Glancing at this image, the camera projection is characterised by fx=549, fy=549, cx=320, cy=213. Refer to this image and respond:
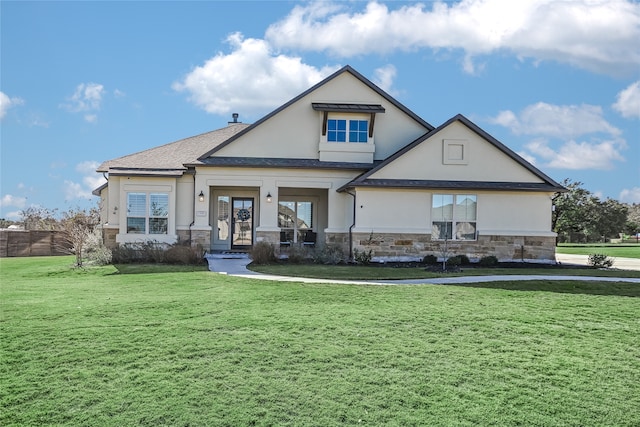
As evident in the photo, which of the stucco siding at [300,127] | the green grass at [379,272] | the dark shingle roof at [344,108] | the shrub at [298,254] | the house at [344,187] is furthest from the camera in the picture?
the stucco siding at [300,127]

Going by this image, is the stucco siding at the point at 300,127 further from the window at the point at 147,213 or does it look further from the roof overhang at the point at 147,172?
the window at the point at 147,213

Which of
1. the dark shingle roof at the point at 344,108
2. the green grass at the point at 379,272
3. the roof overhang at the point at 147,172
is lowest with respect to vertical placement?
the green grass at the point at 379,272

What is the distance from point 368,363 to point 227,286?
6.63 m

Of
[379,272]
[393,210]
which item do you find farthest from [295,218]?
[379,272]

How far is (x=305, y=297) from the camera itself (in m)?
11.6

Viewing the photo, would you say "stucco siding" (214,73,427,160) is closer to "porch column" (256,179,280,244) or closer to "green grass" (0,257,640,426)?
"porch column" (256,179,280,244)

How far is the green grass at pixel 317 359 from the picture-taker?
596 centimetres

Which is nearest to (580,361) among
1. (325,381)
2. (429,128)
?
(325,381)

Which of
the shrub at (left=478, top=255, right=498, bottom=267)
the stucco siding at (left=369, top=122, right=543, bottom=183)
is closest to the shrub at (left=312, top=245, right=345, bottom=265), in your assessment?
the stucco siding at (left=369, top=122, right=543, bottom=183)

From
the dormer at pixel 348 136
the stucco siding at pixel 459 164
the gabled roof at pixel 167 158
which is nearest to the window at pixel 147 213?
the gabled roof at pixel 167 158

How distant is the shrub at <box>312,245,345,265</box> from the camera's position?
64.7ft

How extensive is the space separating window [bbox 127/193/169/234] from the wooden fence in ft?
29.0

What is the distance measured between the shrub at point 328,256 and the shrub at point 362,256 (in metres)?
0.55

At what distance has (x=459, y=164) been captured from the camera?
21031 millimetres
